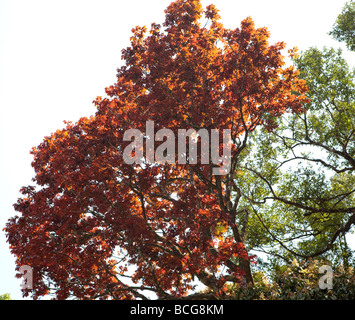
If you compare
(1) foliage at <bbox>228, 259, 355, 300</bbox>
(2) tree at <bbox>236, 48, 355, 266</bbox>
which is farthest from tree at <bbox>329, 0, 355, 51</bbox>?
(1) foliage at <bbox>228, 259, 355, 300</bbox>

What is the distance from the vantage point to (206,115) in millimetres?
9953

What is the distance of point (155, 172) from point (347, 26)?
1125 cm

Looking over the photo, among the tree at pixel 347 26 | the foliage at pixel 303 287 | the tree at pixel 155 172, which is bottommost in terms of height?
the foliage at pixel 303 287

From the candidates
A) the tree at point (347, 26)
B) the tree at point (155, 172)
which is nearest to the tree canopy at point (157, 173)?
the tree at point (155, 172)

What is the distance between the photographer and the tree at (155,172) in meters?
9.51

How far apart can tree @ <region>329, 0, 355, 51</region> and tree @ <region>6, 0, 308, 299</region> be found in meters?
7.09

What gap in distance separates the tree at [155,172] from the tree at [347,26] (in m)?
7.09

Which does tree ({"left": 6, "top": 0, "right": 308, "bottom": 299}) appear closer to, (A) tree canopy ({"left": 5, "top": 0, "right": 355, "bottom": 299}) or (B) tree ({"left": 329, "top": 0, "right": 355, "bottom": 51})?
(A) tree canopy ({"left": 5, "top": 0, "right": 355, "bottom": 299})

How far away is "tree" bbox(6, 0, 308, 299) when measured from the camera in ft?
31.2

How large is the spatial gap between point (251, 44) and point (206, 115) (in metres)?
2.17

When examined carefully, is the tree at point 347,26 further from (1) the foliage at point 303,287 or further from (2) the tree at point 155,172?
(1) the foliage at point 303,287

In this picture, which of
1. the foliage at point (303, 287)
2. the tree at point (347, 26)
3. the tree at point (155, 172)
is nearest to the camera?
the foliage at point (303, 287)
